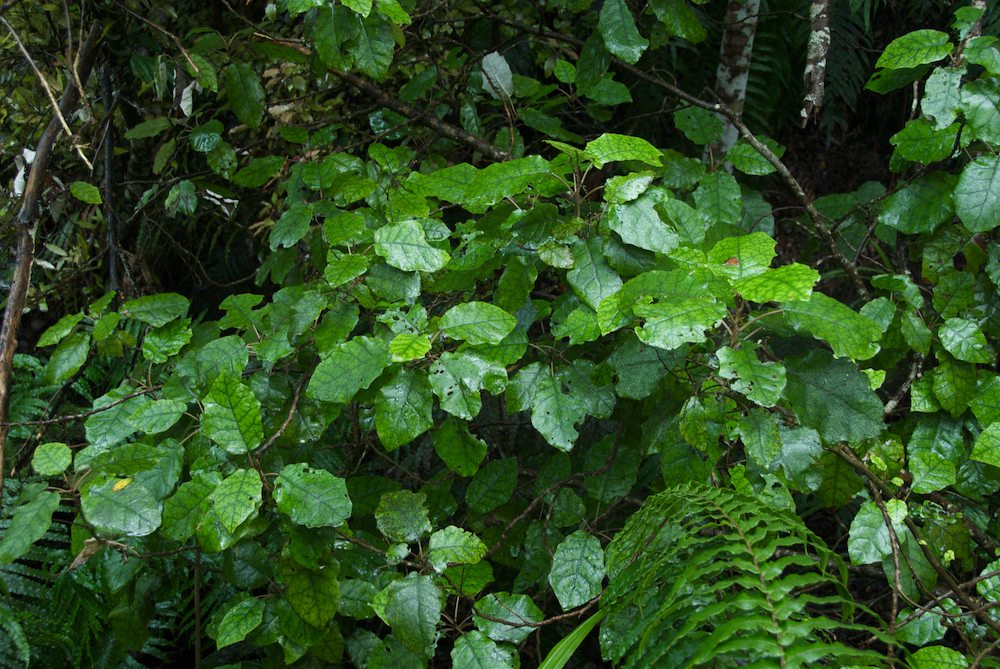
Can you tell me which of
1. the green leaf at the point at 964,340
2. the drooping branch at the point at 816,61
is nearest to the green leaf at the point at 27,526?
the drooping branch at the point at 816,61

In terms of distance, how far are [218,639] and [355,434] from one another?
54 centimetres

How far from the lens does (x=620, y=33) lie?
1.82 metres

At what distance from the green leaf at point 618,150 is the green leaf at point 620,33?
1.74 ft

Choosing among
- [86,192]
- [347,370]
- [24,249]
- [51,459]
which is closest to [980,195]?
[347,370]

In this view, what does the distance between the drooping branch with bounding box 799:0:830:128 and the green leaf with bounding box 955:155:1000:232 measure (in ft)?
1.03

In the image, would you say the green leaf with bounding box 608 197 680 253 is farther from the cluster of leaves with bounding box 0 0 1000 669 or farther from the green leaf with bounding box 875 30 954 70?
the green leaf with bounding box 875 30 954 70

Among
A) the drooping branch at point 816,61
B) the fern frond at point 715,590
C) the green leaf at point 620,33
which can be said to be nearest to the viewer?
the fern frond at point 715,590

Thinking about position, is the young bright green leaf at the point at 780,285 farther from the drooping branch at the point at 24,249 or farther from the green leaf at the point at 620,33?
the drooping branch at the point at 24,249

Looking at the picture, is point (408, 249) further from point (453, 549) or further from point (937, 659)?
point (937, 659)

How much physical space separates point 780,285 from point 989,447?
0.59 m

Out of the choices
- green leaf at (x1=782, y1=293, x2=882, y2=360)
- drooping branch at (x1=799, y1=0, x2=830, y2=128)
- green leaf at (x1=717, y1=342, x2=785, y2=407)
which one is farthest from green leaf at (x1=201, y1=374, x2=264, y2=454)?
drooping branch at (x1=799, y1=0, x2=830, y2=128)

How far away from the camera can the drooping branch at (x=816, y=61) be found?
1.64 m

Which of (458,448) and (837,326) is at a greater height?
(837,326)

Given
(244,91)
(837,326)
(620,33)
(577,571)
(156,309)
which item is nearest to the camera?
(837,326)
